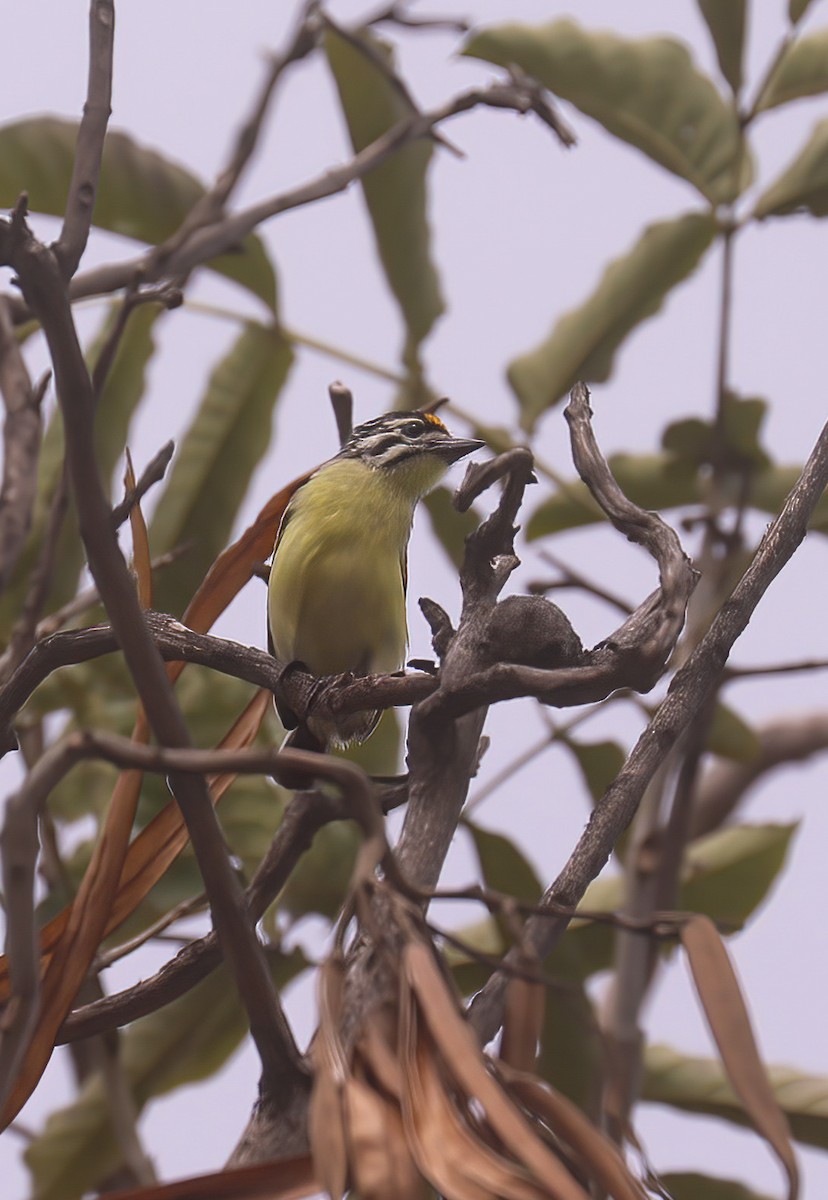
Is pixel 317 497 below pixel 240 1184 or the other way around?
→ the other way around

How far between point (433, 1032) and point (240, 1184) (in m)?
0.17

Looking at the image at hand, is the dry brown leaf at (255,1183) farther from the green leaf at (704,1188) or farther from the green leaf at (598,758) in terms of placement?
the green leaf at (598,758)

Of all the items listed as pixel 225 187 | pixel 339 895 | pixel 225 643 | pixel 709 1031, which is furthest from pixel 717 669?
pixel 339 895

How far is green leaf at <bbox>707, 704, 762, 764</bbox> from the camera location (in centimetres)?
218

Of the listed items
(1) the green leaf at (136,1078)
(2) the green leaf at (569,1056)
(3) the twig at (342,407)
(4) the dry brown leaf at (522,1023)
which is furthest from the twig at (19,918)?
(1) the green leaf at (136,1078)

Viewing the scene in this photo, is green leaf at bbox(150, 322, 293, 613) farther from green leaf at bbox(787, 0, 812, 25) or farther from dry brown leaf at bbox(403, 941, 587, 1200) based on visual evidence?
dry brown leaf at bbox(403, 941, 587, 1200)

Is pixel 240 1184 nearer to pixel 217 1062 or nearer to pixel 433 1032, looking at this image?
pixel 433 1032

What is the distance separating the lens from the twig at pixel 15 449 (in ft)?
2.94

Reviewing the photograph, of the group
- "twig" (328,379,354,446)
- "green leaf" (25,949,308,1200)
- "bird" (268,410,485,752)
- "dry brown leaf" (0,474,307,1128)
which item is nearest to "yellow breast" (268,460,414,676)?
"bird" (268,410,485,752)

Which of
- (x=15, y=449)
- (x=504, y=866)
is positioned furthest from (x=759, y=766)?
(x=15, y=449)

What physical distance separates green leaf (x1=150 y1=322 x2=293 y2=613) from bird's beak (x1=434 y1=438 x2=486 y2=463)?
0.29 m

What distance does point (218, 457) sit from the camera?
2125 mm

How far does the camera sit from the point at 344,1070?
0.67 meters

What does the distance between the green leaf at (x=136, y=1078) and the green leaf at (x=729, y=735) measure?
0.71 meters
